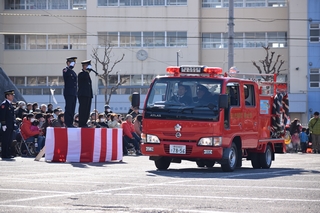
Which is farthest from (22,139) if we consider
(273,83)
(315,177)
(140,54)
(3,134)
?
(140,54)

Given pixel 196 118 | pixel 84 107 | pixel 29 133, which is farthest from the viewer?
pixel 29 133

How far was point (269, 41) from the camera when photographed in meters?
65.1

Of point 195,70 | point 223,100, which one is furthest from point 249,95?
point 223,100

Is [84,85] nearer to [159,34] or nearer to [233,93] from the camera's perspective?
[233,93]

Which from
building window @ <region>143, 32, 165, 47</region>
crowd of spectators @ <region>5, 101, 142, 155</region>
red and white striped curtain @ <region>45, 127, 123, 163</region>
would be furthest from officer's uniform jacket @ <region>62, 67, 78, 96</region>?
building window @ <region>143, 32, 165, 47</region>

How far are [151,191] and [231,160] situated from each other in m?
5.76

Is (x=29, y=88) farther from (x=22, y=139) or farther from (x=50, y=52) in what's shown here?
(x=22, y=139)

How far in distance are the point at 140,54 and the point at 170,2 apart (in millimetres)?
5227

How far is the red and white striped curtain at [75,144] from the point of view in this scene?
19516mm

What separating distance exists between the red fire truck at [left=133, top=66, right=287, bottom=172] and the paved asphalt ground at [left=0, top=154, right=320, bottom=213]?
0.76 m

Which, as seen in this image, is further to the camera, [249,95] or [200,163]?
[200,163]

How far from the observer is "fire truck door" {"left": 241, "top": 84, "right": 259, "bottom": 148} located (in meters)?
18.2

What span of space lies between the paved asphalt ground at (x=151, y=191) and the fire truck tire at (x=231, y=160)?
2.48 ft

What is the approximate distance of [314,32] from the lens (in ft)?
209
